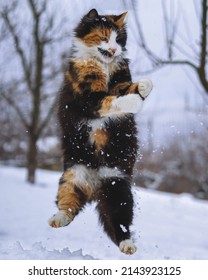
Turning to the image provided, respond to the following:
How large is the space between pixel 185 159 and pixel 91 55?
310 centimetres

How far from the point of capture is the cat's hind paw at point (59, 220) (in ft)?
4.59

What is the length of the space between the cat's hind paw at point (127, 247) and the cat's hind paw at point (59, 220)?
18 centimetres

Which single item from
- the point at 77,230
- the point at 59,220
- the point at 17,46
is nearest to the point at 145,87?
the point at 59,220

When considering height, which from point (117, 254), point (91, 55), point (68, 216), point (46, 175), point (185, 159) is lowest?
point (185, 159)

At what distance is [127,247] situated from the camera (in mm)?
1393

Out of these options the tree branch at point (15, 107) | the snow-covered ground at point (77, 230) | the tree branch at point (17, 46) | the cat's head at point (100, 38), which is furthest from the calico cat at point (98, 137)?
the tree branch at point (15, 107)

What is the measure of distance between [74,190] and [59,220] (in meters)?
0.10

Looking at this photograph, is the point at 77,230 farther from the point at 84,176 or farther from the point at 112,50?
the point at 112,50

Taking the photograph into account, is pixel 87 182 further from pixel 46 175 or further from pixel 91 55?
pixel 46 175

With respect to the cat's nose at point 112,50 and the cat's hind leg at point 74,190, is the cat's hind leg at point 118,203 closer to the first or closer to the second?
the cat's hind leg at point 74,190

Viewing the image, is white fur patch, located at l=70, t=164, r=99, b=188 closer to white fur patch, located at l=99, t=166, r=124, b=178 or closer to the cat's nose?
white fur patch, located at l=99, t=166, r=124, b=178

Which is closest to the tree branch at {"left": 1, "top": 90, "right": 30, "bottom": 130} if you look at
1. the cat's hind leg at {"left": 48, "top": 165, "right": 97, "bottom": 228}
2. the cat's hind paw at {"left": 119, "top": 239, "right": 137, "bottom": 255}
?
the cat's hind leg at {"left": 48, "top": 165, "right": 97, "bottom": 228}

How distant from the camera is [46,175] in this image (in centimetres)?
355

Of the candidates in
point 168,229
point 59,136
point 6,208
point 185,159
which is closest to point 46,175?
point 6,208
